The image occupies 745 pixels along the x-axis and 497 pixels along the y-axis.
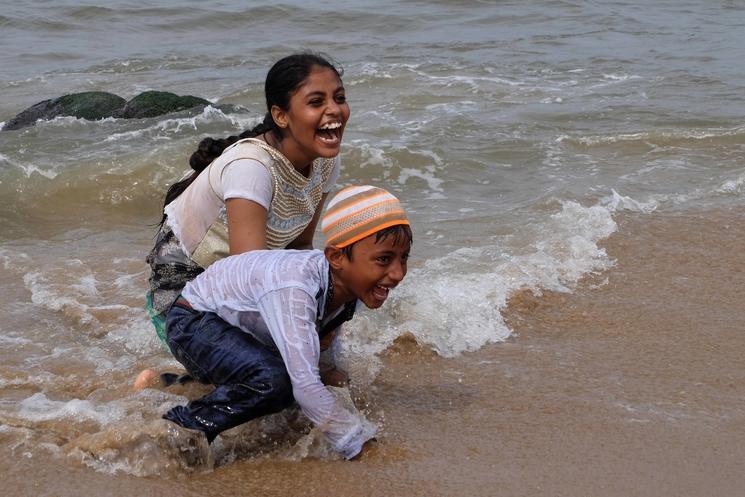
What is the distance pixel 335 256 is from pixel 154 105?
23.9 feet

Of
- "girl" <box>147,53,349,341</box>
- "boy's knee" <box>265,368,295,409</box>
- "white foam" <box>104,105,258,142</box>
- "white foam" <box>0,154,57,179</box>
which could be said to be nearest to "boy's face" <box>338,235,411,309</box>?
"boy's knee" <box>265,368,295,409</box>

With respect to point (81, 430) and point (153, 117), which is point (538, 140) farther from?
point (81, 430)

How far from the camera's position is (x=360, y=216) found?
286 centimetres

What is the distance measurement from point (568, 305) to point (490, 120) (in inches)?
185

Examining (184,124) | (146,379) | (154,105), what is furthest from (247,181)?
(154,105)

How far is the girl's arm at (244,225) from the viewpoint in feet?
10.6

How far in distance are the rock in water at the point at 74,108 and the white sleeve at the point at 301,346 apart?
7302 mm

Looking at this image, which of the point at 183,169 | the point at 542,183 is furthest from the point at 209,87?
the point at 542,183

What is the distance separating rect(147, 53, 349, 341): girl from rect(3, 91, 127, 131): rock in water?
258 inches

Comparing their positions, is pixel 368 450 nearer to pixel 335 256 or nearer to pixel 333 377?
pixel 333 377

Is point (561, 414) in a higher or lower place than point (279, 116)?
lower

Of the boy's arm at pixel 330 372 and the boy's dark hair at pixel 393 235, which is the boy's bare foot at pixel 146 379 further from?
the boy's dark hair at pixel 393 235

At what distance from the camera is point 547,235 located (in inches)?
213

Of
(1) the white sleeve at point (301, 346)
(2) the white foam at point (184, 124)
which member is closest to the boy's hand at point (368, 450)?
(1) the white sleeve at point (301, 346)
